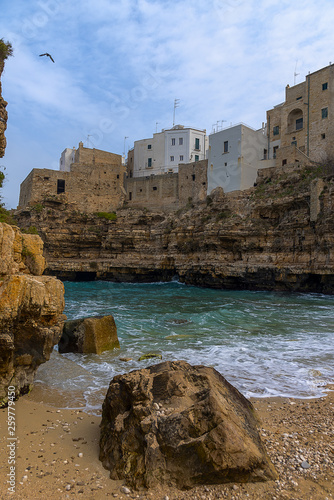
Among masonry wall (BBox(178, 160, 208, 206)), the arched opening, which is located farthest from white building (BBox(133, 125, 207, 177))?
the arched opening

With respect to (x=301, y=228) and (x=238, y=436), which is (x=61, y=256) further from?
(x=238, y=436)

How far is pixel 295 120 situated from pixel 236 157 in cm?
876

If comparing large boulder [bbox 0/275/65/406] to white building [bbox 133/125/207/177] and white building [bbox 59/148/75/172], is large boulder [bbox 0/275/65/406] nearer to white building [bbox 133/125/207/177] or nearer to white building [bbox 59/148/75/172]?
white building [bbox 133/125/207/177]

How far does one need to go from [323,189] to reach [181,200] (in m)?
20.1

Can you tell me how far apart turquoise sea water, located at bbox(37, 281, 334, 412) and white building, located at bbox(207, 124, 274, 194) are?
70.7 feet

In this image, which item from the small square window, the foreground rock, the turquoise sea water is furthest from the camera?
the small square window

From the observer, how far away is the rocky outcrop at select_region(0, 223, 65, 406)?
16.8 feet

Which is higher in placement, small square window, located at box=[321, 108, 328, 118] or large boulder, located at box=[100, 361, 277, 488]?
small square window, located at box=[321, 108, 328, 118]

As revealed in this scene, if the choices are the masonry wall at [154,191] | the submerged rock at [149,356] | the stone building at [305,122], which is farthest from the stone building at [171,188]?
the submerged rock at [149,356]

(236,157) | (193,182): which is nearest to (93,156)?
(193,182)

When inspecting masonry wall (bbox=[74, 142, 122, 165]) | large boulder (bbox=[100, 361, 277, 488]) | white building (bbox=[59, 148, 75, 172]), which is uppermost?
white building (bbox=[59, 148, 75, 172])

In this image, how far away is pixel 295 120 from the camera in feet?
126

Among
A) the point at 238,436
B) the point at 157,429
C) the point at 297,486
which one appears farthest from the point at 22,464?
the point at 297,486

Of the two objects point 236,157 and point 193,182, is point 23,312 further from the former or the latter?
point 193,182
